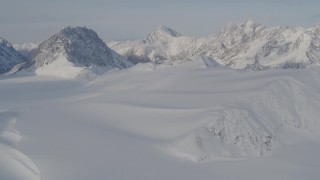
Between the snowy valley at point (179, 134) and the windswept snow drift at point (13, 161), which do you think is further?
the snowy valley at point (179, 134)

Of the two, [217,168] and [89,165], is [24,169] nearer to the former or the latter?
[89,165]

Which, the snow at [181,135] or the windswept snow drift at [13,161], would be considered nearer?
the windswept snow drift at [13,161]

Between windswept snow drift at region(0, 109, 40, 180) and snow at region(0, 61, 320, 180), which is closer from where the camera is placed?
windswept snow drift at region(0, 109, 40, 180)

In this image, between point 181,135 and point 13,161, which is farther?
point 181,135

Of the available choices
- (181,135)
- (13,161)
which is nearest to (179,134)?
(181,135)

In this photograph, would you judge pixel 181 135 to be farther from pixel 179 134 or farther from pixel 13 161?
pixel 13 161

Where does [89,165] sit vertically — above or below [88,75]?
above

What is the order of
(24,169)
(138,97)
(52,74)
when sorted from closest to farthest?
(24,169) < (138,97) < (52,74)

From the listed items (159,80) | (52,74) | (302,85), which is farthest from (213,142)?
(52,74)
